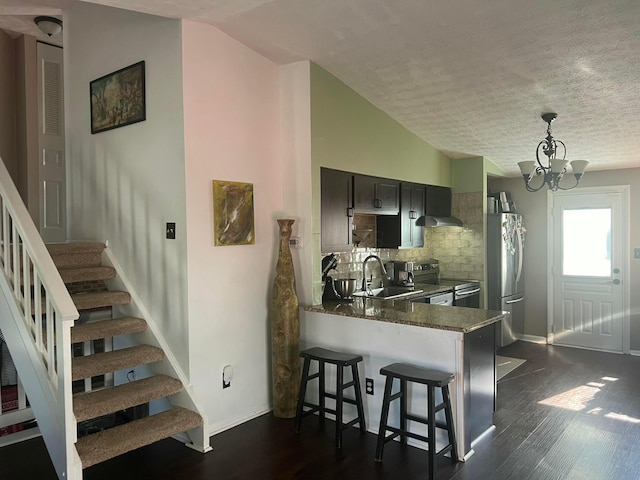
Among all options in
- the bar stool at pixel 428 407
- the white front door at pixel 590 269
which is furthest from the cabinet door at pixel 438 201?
the bar stool at pixel 428 407

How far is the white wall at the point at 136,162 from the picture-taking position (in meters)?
3.29

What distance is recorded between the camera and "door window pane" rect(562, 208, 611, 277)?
19.0 ft

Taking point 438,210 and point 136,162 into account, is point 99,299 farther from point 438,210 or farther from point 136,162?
point 438,210

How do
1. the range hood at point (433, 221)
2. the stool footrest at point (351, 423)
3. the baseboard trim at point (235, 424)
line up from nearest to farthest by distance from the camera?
the stool footrest at point (351, 423) < the baseboard trim at point (235, 424) < the range hood at point (433, 221)

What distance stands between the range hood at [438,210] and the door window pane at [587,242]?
5.13 feet

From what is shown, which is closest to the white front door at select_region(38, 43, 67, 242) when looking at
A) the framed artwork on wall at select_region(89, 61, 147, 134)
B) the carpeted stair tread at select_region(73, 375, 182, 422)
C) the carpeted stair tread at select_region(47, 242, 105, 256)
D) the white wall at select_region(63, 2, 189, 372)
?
the white wall at select_region(63, 2, 189, 372)

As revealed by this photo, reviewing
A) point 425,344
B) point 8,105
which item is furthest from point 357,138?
point 8,105

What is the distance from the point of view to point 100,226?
398 cm

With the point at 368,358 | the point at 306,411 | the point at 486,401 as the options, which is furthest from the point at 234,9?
the point at 486,401

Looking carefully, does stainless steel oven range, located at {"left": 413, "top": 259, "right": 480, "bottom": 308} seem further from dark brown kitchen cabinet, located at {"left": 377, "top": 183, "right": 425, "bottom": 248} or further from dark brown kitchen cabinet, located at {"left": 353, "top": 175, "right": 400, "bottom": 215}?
dark brown kitchen cabinet, located at {"left": 353, "top": 175, "right": 400, "bottom": 215}

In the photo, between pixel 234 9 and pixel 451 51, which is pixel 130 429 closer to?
pixel 234 9

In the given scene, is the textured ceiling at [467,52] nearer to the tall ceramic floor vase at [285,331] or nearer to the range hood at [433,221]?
the range hood at [433,221]

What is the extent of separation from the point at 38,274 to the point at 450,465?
270 centimetres

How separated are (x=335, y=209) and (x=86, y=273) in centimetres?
205
